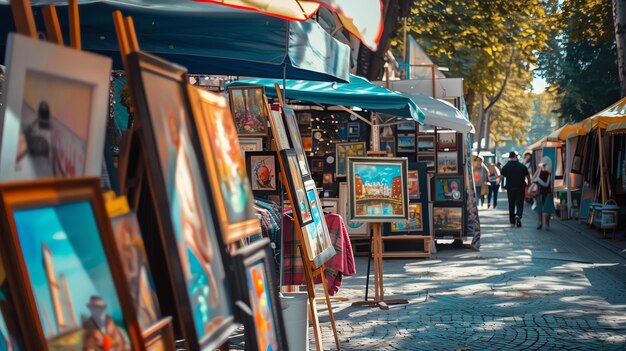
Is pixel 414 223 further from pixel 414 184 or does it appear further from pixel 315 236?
pixel 315 236

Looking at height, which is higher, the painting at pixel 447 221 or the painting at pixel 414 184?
the painting at pixel 414 184

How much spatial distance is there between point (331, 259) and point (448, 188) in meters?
9.35

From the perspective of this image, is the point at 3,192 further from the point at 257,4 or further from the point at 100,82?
the point at 257,4

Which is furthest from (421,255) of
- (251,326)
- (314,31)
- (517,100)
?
(517,100)

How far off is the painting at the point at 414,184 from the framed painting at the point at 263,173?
603cm

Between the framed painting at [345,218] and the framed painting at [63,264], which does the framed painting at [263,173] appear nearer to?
the framed painting at [345,218]

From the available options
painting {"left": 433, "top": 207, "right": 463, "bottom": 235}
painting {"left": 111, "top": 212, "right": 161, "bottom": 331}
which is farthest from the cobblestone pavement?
painting {"left": 111, "top": 212, "right": 161, "bottom": 331}

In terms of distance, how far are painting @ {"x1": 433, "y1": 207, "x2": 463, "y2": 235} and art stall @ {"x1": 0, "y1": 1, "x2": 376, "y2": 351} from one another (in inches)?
570

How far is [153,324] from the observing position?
A: 9.41 ft

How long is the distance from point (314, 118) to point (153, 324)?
14.1m

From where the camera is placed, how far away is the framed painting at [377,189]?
10469 millimetres

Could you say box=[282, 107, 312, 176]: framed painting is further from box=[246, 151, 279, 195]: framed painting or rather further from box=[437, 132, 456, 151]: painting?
box=[437, 132, 456, 151]: painting

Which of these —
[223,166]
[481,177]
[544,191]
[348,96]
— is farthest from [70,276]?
[481,177]

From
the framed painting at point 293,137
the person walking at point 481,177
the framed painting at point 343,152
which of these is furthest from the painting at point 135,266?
the person walking at point 481,177
